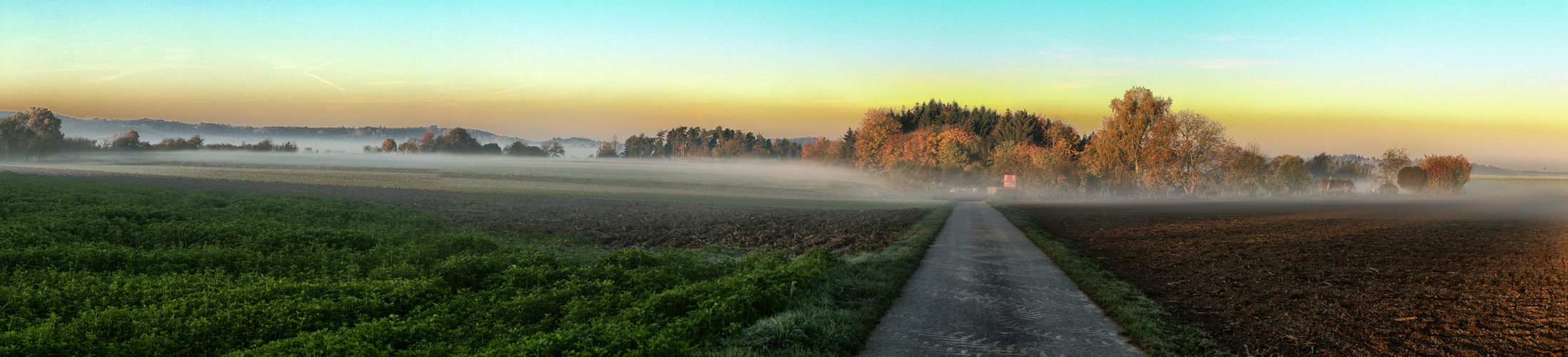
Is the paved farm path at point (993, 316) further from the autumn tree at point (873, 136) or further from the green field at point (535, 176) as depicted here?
the autumn tree at point (873, 136)

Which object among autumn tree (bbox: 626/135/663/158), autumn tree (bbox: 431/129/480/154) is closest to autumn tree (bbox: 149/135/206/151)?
autumn tree (bbox: 431/129/480/154)

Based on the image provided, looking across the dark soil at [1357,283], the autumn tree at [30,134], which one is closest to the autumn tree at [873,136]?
the dark soil at [1357,283]

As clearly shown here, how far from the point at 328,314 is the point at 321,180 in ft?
250

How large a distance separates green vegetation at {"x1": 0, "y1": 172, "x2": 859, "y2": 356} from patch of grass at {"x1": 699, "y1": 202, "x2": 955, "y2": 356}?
0.14 feet

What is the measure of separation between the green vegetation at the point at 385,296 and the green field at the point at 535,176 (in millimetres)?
Result: 37159

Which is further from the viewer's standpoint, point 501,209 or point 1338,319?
point 501,209

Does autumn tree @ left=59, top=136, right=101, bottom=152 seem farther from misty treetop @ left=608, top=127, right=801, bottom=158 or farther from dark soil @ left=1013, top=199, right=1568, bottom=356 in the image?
dark soil @ left=1013, top=199, right=1568, bottom=356

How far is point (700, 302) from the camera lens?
10.4 metres

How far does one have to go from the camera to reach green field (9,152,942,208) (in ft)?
217

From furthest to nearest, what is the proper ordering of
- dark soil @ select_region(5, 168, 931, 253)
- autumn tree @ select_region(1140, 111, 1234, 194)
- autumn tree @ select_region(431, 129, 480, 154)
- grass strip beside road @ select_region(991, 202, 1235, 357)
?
autumn tree @ select_region(431, 129, 480, 154), autumn tree @ select_region(1140, 111, 1234, 194), dark soil @ select_region(5, 168, 931, 253), grass strip beside road @ select_region(991, 202, 1235, 357)

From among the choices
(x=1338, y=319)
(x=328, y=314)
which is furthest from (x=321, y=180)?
(x=1338, y=319)

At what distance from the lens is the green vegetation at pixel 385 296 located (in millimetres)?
8328

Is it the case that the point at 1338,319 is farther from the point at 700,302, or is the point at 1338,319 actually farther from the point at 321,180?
the point at 321,180

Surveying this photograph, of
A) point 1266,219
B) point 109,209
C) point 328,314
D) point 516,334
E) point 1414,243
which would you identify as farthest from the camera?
point 1266,219
